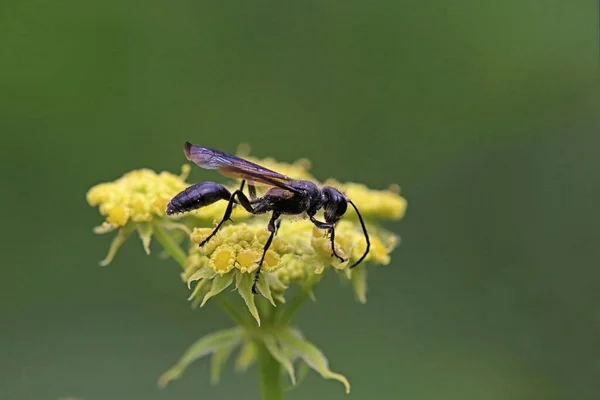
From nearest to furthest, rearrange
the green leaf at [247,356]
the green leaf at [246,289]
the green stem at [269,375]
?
1. the green leaf at [246,289]
2. the green stem at [269,375]
3. the green leaf at [247,356]

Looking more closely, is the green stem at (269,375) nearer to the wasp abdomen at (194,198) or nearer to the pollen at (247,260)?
the pollen at (247,260)

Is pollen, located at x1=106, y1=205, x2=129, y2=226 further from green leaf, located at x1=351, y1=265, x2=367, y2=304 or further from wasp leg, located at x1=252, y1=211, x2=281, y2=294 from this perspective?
green leaf, located at x1=351, y1=265, x2=367, y2=304

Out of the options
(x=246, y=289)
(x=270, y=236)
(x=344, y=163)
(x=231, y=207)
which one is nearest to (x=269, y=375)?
(x=246, y=289)

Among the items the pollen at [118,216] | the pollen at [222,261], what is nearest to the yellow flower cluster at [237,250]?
the pollen at [222,261]

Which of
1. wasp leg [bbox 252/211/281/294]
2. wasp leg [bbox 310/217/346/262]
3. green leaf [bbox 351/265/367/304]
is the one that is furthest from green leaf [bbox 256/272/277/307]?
green leaf [bbox 351/265/367/304]

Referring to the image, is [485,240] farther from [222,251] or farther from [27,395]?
[222,251]

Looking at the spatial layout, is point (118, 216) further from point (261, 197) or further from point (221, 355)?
point (221, 355)
